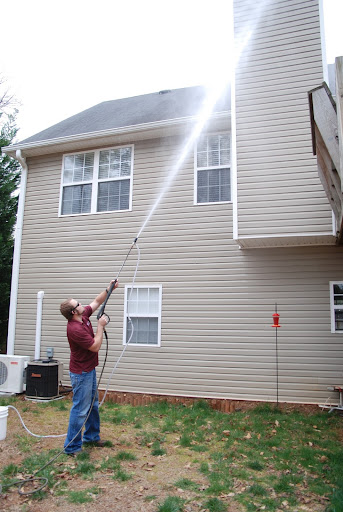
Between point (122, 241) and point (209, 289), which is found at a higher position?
point (122, 241)

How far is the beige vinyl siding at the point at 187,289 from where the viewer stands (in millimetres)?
6848

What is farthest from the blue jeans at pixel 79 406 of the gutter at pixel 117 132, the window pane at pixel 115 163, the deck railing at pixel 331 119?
the gutter at pixel 117 132

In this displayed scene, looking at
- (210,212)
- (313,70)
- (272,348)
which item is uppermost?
(313,70)

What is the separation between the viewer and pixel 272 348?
6949 mm

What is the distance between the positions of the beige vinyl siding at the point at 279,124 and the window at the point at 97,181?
9.06 feet

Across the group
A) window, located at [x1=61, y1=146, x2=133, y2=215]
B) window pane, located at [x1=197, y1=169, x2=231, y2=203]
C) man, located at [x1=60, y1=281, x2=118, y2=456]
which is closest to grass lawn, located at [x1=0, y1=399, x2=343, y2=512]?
man, located at [x1=60, y1=281, x2=118, y2=456]

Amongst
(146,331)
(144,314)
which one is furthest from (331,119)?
(146,331)

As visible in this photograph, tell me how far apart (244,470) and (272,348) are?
3.11 m

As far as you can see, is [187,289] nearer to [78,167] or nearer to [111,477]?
[78,167]

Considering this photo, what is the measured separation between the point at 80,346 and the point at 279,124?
5.03m

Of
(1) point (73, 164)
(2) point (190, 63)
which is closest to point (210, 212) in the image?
(1) point (73, 164)

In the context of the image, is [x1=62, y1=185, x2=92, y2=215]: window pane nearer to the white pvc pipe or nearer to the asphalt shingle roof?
the asphalt shingle roof

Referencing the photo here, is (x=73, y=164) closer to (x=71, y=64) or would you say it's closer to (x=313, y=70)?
(x=313, y=70)

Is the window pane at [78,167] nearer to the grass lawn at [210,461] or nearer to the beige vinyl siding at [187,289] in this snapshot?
the beige vinyl siding at [187,289]
